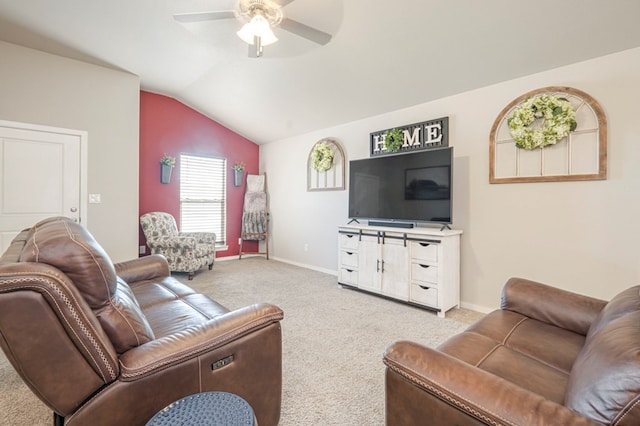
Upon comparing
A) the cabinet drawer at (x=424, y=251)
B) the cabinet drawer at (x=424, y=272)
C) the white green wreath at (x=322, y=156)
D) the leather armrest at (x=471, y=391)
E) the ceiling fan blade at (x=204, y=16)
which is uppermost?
the ceiling fan blade at (x=204, y=16)

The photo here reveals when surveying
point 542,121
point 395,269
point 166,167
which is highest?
point 542,121

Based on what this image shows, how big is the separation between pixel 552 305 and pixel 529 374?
67 cm

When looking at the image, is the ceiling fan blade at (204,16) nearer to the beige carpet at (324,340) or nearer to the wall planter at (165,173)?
the beige carpet at (324,340)

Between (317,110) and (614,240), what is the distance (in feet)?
11.9

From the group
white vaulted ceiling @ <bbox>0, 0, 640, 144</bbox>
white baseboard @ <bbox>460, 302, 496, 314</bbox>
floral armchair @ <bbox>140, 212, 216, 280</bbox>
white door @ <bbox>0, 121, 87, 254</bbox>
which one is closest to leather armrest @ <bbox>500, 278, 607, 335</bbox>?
white baseboard @ <bbox>460, 302, 496, 314</bbox>

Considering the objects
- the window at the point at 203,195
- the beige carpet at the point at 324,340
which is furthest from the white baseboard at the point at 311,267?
the window at the point at 203,195

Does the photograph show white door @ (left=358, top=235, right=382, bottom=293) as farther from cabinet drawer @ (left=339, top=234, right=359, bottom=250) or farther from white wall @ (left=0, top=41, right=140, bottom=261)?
white wall @ (left=0, top=41, right=140, bottom=261)

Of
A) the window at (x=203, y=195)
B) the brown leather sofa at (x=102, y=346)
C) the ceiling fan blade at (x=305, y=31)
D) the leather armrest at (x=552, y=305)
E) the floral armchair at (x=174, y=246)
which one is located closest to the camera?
the brown leather sofa at (x=102, y=346)

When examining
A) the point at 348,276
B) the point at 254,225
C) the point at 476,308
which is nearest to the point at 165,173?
the point at 254,225

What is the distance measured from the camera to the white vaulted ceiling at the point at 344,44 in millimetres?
2275

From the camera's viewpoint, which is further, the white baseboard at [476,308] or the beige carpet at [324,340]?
the white baseboard at [476,308]

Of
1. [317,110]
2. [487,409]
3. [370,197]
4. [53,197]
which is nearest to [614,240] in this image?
[370,197]

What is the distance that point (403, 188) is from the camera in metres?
3.54

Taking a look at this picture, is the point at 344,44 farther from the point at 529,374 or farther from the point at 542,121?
the point at 529,374
